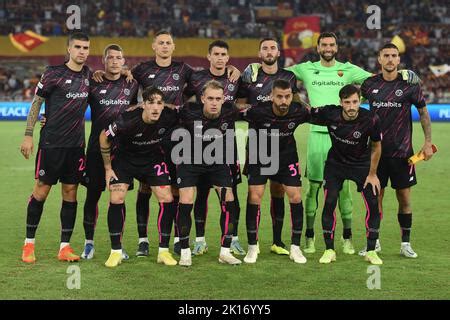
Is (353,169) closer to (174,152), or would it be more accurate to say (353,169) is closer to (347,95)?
(347,95)

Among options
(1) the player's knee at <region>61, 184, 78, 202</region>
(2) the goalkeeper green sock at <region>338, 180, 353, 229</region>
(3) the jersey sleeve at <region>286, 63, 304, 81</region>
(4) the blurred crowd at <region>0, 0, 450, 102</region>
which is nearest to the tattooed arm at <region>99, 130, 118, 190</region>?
(1) the player's knee at <region>61, 184, 78, 202</region>

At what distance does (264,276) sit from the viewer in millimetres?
7137

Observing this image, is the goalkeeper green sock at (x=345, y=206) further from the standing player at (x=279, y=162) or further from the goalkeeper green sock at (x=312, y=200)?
the standing player at (x=279, y=162)

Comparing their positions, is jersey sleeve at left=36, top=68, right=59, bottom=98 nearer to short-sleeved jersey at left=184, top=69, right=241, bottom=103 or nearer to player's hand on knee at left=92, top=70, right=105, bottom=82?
player's hand on knee at left=92, top=70, right=105, bottom=82

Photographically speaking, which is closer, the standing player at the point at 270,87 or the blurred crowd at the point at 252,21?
the standing player at the point at 270,87

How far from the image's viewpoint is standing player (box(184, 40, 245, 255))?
8094mm

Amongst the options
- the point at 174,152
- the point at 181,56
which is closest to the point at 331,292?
the point at 174,152

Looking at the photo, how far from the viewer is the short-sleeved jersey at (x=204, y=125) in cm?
771

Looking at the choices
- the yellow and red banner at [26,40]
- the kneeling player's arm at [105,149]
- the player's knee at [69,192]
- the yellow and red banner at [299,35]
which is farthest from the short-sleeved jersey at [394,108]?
the yellow and red banner at [26,40]

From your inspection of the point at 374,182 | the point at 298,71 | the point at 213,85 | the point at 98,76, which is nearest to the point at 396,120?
the point at 374,182

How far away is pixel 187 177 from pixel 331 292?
1.96 m

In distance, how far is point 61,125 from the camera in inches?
305

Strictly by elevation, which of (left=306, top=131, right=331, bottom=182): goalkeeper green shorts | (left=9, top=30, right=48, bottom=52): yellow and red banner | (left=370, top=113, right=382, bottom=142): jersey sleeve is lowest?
(left=306, top=131, right=331, bottom=182): goalkeeper green shorts

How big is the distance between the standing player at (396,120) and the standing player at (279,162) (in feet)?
2.61
